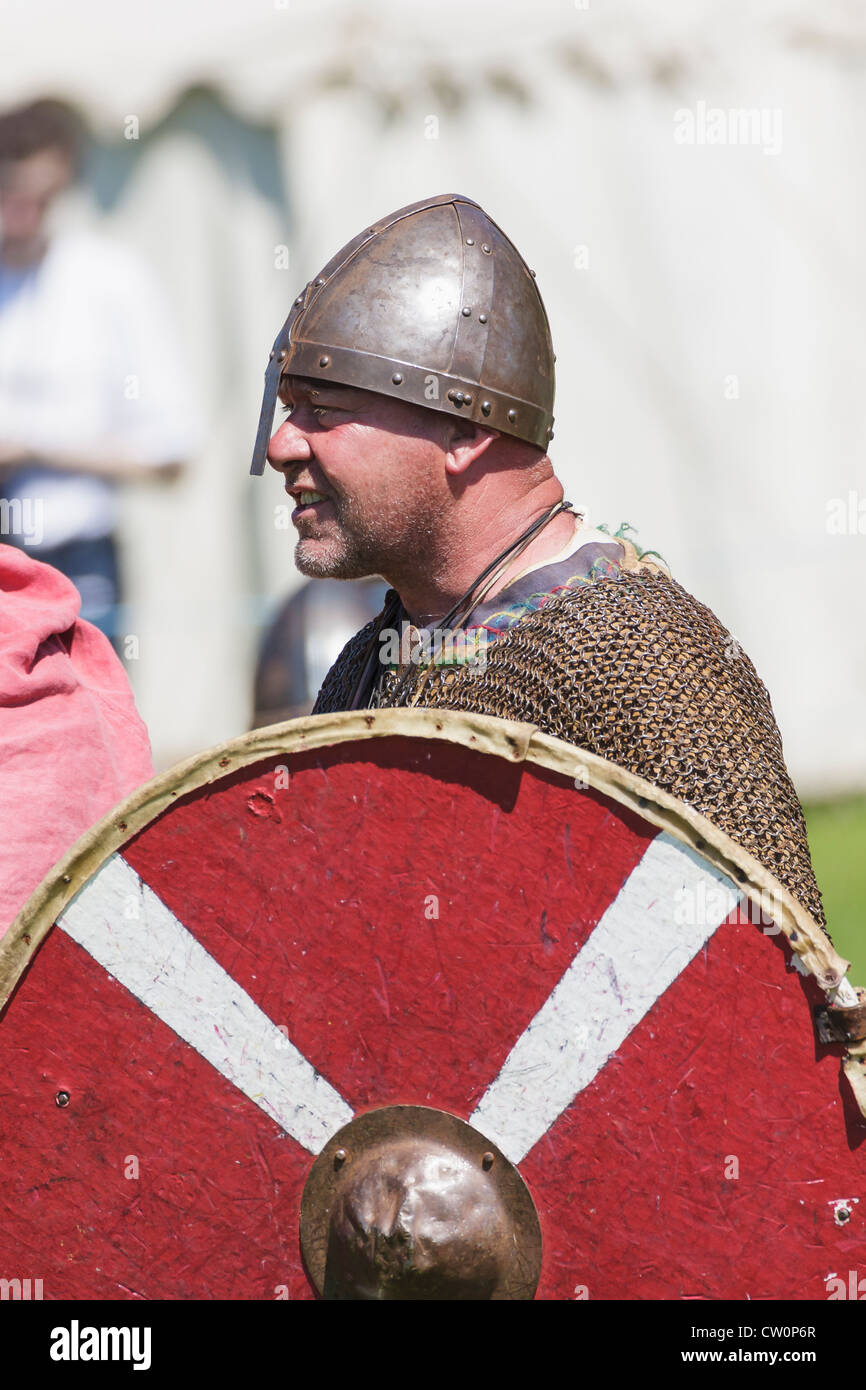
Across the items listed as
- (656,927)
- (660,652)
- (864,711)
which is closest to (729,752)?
(660,652)

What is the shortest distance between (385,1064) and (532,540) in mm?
1071

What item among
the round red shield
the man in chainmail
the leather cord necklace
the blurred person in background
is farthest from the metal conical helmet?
the blurred person in background

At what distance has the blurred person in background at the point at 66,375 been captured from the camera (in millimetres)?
5852

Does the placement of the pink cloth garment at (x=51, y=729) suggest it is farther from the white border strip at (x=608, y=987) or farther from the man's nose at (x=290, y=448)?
the white border strip at (x=608, y=987)

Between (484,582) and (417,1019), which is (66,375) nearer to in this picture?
(484,582)

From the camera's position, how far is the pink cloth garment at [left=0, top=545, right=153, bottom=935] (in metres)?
A: 2.47

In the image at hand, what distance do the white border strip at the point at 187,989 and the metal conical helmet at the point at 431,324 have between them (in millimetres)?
1030

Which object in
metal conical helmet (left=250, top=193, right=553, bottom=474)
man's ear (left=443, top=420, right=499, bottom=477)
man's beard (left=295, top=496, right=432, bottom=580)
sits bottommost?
man's beard (left=295, top=496, right=432, bottom=580)

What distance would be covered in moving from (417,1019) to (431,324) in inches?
46.8
